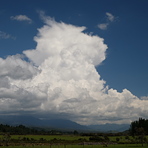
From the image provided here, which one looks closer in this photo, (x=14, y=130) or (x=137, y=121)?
(x=137, y=121)

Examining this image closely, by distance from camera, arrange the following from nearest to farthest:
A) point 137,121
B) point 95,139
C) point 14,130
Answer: point 95,139
point 137,121
point 14,130

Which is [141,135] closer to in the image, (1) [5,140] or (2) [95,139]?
(2) [95,139]

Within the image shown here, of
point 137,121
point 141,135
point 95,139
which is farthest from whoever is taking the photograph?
point 137,121

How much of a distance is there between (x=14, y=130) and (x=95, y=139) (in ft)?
319

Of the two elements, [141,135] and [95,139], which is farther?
[95,139]

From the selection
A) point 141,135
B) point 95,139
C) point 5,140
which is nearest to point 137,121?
point 95,139

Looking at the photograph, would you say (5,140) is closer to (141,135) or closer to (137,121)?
(141,135)

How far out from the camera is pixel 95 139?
415ft

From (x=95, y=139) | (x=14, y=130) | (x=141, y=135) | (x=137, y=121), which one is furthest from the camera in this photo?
(x=14, y=130)

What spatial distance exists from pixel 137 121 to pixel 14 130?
103148mm

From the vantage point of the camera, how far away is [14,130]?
655ft

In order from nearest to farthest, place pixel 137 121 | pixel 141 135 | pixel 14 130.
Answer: pixel 141 135 < pixel 137 121 < pixel 14 130

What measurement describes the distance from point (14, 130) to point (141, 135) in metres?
131

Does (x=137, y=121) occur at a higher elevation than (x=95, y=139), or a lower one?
higher
